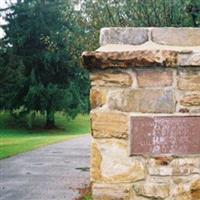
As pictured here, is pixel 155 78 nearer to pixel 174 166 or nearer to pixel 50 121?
pixel 174 166

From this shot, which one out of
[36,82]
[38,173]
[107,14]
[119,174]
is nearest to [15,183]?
[38,173]

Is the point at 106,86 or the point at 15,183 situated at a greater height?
the point at 106,86

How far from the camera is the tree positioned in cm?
3909

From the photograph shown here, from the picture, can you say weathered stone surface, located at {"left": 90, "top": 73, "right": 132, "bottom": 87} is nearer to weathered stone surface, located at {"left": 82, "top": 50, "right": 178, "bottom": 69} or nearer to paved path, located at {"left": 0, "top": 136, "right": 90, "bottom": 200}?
weathered stone surface, located at {"left": 82, "top": 50, "right": 178, "bottom": 69}

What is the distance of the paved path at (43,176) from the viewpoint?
10.00 metres

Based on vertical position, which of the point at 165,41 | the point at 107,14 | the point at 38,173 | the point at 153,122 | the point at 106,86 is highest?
the point at 107,14

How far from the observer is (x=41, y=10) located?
134 feet

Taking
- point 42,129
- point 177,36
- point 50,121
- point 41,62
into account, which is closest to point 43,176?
point 177,36

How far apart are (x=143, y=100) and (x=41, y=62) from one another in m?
36.5

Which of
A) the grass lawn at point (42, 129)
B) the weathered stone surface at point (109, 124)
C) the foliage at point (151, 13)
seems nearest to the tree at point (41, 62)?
the grass lawn at point (42, 129)

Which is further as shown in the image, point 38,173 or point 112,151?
point 38,173

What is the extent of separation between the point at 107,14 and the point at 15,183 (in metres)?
4.54

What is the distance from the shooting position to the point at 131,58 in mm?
4230

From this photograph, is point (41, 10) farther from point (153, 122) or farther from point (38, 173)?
point (153, 122)
